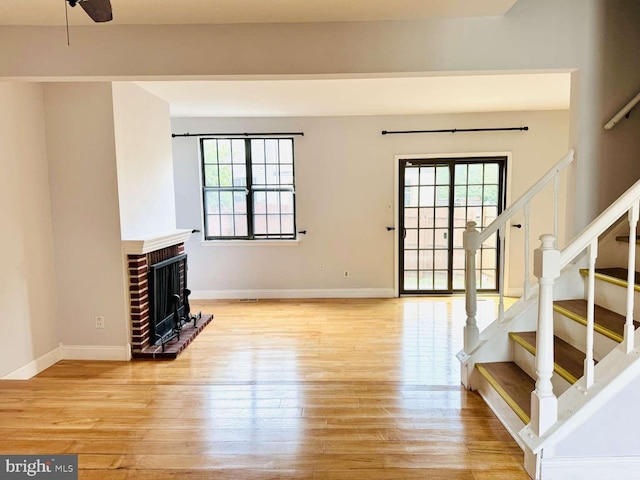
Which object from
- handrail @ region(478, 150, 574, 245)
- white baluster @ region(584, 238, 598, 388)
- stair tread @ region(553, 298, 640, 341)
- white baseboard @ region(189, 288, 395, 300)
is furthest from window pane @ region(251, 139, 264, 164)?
white baluster @ region(584, 238, 598, 388)

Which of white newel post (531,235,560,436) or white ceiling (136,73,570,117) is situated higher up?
white ceiling (136,73,570,117)

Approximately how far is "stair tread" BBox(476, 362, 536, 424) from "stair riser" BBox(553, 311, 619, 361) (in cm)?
35

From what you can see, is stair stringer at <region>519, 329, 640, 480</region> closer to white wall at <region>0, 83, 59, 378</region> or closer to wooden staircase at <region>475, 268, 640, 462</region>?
wooden staircase at <region>475, 268, 640, 462</region>

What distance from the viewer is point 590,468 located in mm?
1924

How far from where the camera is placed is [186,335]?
412 centimetres

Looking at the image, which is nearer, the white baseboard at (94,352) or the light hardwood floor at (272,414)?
the light hardwood floor at (272,414)

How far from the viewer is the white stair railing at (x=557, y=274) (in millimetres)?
1778

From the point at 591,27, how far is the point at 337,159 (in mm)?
3486

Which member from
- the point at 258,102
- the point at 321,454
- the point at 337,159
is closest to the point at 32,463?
the point at 321,454

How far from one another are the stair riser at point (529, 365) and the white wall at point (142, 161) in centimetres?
333

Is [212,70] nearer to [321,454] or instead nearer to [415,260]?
[321,454]

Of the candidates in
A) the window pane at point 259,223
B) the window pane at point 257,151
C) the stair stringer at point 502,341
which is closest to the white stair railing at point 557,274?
the stair stringer at point 502,341

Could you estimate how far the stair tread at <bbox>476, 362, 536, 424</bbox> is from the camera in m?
2.18

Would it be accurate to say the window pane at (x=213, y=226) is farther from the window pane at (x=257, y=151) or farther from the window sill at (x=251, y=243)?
the window pane at (x=257, y=151)
